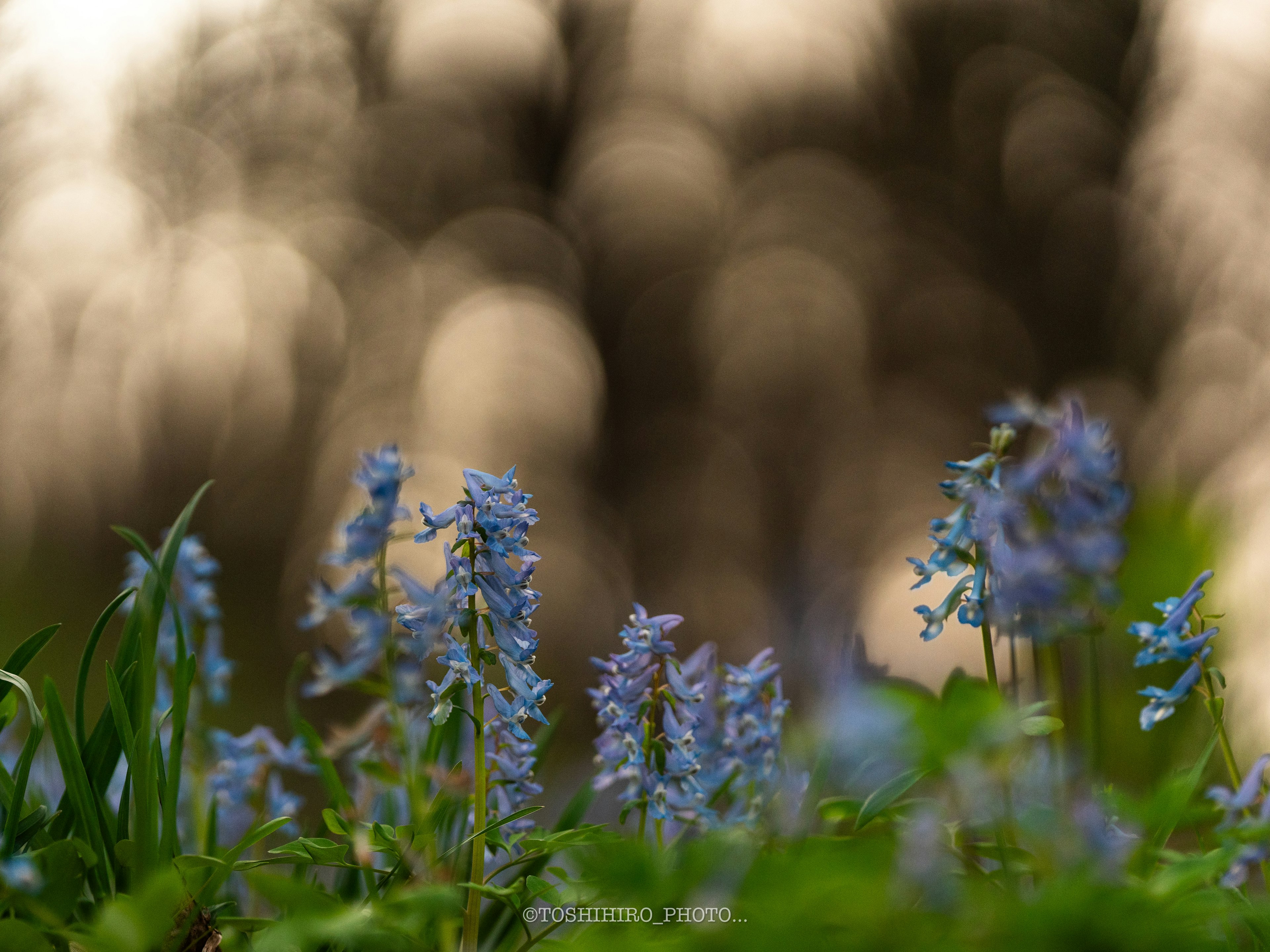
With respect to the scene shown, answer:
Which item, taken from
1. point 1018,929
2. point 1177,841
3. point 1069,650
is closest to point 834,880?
point 1018,929

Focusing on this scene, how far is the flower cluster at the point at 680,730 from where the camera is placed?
5.04 ft

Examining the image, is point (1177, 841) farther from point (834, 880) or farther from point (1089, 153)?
point (1089, 153)

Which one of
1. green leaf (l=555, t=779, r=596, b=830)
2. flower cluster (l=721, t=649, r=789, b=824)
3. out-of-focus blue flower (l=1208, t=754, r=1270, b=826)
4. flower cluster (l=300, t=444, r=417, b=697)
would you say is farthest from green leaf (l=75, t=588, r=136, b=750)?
out-of-focus blue flower (l=1208, t=754, r=1270, b=826)

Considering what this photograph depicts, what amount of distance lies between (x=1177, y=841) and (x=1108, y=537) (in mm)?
3642

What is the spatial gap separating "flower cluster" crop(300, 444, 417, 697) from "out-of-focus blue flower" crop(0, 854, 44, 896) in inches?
19.3

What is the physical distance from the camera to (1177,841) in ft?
12.4

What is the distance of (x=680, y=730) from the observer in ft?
5.22

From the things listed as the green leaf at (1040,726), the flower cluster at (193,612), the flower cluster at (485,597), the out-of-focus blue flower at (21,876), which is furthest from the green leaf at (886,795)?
the flower cluster at (193,612)

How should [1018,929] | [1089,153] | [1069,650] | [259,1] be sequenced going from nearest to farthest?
[1018,929], [1069,650], [1089,153], [259,1]

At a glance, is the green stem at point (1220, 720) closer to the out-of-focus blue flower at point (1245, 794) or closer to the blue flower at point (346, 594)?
the out-of-focus blue flower at point (1245, 794)

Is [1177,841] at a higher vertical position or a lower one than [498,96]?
lower

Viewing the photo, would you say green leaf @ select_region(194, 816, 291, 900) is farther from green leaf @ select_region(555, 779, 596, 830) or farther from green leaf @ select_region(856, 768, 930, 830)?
green leaf @ select_region(856, 768, 930, 830)

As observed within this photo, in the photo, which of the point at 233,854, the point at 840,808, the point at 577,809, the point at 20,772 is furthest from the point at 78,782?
the point at 840,808

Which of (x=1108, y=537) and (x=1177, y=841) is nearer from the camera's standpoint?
(x=1108, y=537)
